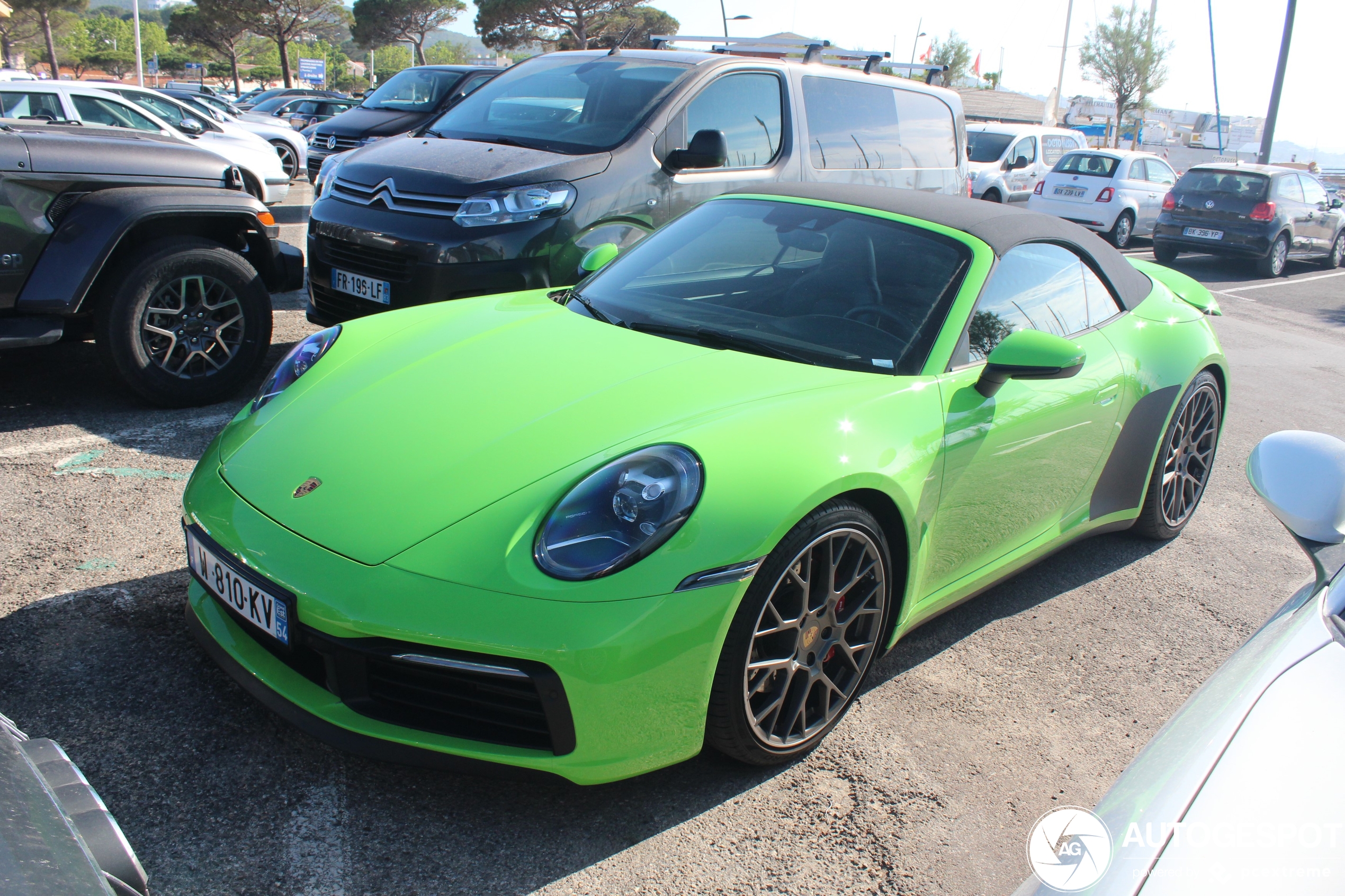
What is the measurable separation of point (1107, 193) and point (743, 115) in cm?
1105

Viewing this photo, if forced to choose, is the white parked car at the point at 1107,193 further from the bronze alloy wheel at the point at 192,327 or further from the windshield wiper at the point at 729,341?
the windshield wiper at the point at 729,341

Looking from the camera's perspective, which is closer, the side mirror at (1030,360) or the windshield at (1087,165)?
the side mirror at (1030,360)

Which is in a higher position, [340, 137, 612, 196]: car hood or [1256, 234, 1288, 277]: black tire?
[340, 137, 612, 196]: car hood

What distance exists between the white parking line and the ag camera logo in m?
12.7

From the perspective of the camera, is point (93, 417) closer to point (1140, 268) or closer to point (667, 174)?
point (667, 174)

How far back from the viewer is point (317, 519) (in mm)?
2176

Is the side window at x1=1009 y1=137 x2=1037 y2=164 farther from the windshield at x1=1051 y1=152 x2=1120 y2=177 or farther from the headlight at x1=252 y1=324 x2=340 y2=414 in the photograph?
the headlight at x1=252 y1=324 x2=340 y2=414

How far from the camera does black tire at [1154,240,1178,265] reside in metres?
13.9

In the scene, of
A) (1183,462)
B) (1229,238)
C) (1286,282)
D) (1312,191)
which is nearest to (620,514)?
(1183,462)

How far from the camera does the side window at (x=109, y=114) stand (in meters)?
9.81

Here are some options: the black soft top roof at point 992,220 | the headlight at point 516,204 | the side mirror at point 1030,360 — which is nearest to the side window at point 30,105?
the headlight at point 516,204

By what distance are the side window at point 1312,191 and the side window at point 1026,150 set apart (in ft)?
12.8

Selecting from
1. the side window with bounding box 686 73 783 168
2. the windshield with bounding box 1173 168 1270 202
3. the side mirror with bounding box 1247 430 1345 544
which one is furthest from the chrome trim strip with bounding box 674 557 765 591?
the windshield with bounding box 1173 168 1270 202

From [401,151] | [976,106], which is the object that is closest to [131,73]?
[976,106]
